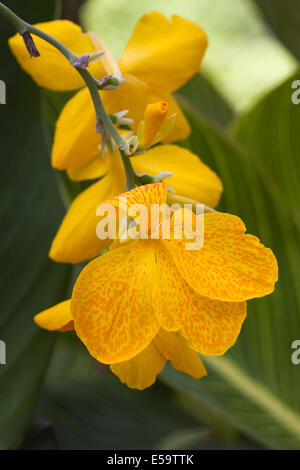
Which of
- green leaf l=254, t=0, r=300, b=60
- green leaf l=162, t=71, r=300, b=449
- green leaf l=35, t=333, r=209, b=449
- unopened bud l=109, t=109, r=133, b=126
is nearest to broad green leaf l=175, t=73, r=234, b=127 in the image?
green leaf l=254, t=0, r=300, b=60

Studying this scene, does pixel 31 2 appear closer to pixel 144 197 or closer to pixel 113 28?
pixel 144 197

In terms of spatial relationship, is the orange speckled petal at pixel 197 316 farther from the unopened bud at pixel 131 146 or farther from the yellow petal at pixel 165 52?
the yellow petal at pixel 165 52

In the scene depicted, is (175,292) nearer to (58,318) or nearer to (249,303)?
(58,318)

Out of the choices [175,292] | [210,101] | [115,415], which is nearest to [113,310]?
[175,292]

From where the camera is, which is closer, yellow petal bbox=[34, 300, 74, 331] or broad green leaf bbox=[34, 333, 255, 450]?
yellow petal bbox=[34, 300, 74, 331]

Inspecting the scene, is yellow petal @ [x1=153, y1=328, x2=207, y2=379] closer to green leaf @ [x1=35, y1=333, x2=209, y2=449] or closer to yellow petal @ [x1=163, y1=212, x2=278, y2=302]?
yellow petal @ [x1=163, y1=212, x2=278, y2=302]

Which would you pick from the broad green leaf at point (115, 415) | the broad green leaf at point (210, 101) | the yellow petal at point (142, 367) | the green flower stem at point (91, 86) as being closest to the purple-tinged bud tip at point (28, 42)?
the green flower stem at point (91, 86)

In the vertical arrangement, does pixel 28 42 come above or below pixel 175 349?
above
